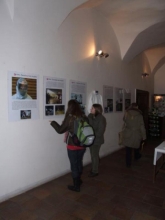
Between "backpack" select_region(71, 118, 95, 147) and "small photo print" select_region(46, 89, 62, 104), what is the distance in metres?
0.77

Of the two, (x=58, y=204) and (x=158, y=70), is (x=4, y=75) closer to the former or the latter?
(x=58, y=204)

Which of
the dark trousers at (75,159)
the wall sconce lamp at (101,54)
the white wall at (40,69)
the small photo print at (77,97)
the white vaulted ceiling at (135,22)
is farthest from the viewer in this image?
the wall sconce lamp at (101,54)

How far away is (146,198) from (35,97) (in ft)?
7.51

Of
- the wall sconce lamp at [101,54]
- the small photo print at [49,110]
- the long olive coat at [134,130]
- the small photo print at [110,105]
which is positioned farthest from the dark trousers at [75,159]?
the wall sconce lamp at [101,54]

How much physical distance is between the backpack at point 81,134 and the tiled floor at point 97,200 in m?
0.81

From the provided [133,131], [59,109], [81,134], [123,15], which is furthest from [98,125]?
[123,15]

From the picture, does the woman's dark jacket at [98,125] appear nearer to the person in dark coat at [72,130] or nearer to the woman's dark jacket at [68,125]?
the person in dark coat at [72,130]

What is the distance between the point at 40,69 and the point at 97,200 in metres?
2.20

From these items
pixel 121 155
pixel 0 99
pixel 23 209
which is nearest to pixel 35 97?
pixel 0 99

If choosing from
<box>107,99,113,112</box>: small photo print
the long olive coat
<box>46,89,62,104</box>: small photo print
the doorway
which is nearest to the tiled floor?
the long olive coat

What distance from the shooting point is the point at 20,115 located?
2764 mm

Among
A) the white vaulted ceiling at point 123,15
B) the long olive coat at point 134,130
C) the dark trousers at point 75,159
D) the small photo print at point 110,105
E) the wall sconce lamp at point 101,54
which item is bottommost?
the dark trousers at point 75,159

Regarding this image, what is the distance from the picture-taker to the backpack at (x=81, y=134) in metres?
2.67

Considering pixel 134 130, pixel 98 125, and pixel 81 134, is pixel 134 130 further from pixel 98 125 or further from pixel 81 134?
pixel 81 134
